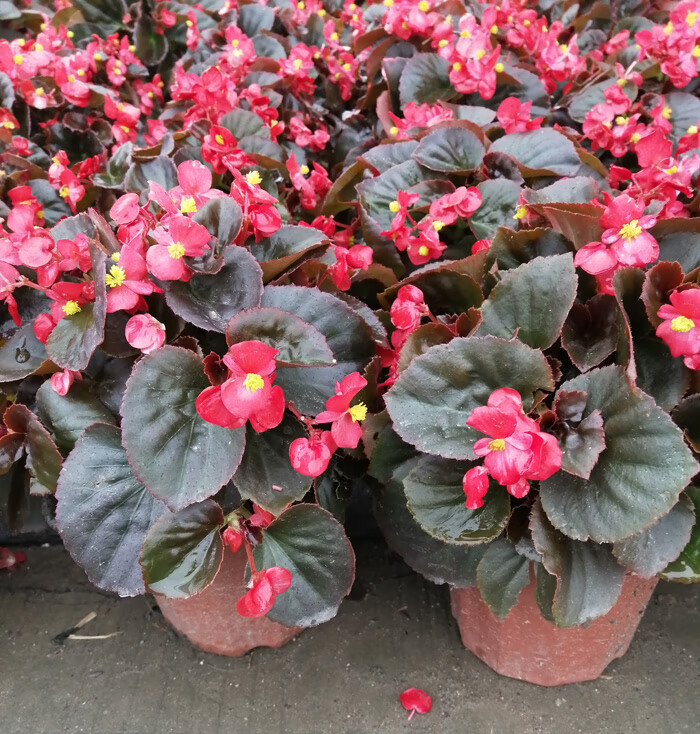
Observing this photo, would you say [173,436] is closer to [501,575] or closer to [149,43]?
[501,575]

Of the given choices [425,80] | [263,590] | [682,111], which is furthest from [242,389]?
[682,111]

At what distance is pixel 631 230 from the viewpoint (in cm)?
67

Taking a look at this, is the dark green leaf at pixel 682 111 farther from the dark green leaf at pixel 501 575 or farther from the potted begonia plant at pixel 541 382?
the dark green leaf at pixel 501 575

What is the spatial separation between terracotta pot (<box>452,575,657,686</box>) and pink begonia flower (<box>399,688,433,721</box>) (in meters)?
0.11

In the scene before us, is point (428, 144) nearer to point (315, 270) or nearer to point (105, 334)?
point (315, 270)

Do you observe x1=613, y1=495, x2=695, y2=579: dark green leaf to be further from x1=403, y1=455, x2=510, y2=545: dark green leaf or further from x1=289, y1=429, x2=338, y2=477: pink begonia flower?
x1=289, y1=429, x2=338, y2=477: pink begonia flower

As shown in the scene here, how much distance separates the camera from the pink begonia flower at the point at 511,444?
56cm

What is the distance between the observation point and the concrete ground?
98 centimetres

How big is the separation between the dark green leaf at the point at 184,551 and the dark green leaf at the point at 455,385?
23cm

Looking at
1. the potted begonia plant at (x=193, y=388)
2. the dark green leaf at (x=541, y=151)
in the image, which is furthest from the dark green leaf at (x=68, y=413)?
the dark green leaf at (x=541, y=151)

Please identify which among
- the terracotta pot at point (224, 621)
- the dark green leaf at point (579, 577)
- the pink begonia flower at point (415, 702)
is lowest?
the pink begonia flower at point (415, 702)

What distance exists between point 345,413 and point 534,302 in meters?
0.24

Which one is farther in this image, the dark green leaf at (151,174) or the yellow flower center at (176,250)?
the dark green leaf at (151,174)

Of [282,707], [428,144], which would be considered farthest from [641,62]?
[282,707]
